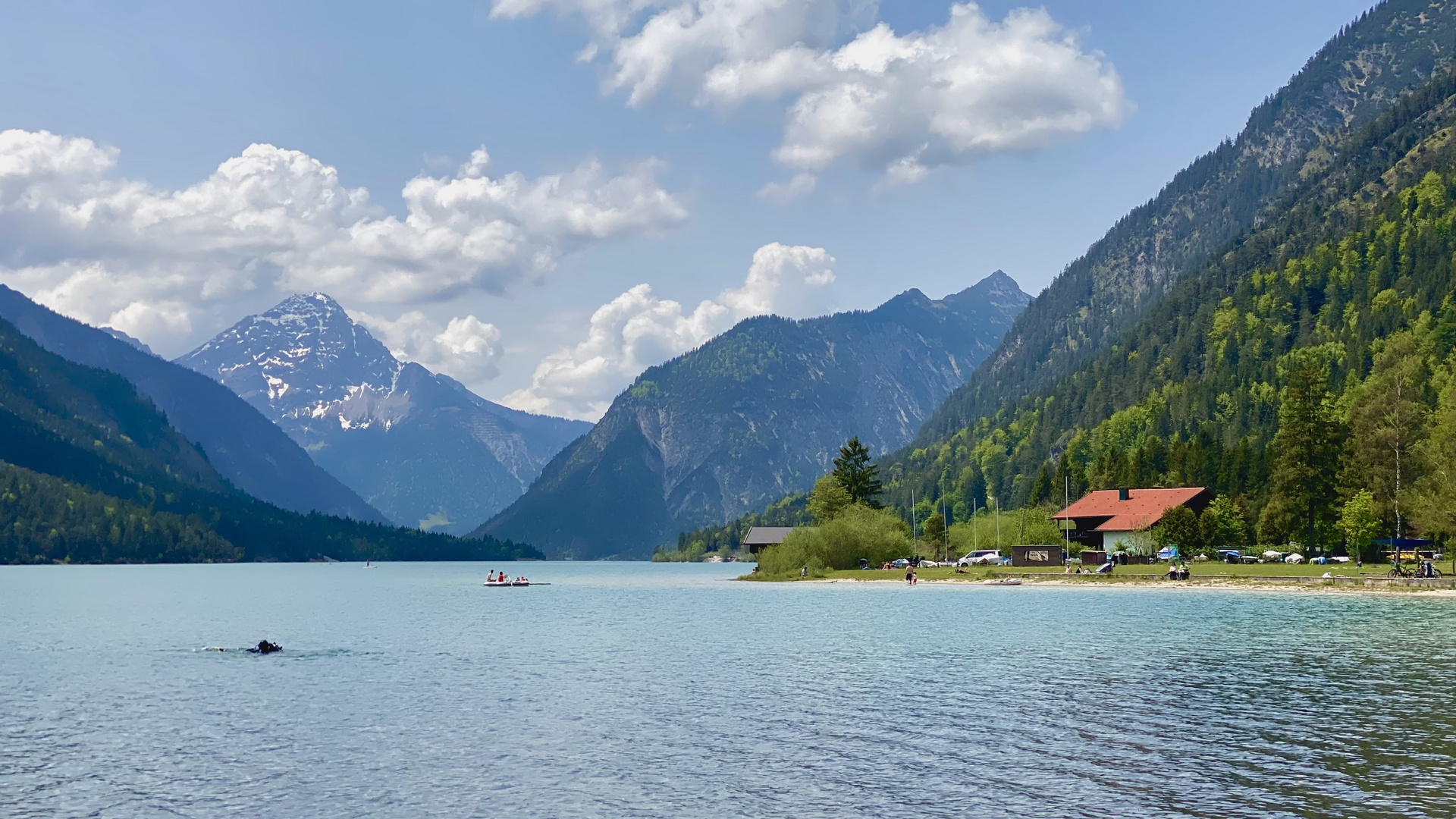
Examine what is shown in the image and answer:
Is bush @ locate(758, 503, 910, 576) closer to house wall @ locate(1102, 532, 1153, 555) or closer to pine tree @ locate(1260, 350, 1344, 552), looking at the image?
house wall @ locate(1102, 532, 1153, 555)

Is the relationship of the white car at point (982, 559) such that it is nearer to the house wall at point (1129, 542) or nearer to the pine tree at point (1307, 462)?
the house wall at point (1129, 542)

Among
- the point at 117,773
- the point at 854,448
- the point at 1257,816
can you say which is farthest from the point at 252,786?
the point at 854,448

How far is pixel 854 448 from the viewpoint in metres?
190

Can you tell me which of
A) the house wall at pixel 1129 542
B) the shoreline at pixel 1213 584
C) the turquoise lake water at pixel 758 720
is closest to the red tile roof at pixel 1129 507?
the house wall at pixel 1129 542

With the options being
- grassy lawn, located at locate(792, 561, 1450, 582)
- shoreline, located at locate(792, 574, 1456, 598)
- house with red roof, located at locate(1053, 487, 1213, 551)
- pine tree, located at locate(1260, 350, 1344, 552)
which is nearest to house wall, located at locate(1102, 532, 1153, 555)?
house with red roof, located at locate(1053, 487, 1213, 551)

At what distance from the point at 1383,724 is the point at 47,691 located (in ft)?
168

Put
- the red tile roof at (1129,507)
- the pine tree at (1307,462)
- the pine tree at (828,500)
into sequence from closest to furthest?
1. the pine tree at (1307,462)
2. the red tile roof at (1129,507)
3. the pine tree at (828,500)

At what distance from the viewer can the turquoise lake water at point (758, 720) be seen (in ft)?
96.7

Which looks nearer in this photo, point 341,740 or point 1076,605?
point 341,740

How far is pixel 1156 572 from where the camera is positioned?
477 feet

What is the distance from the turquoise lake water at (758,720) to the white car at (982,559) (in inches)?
3521

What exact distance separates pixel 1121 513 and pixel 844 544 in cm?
4218

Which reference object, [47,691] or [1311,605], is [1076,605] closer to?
[1311,605]

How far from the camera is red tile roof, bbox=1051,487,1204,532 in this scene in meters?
171
